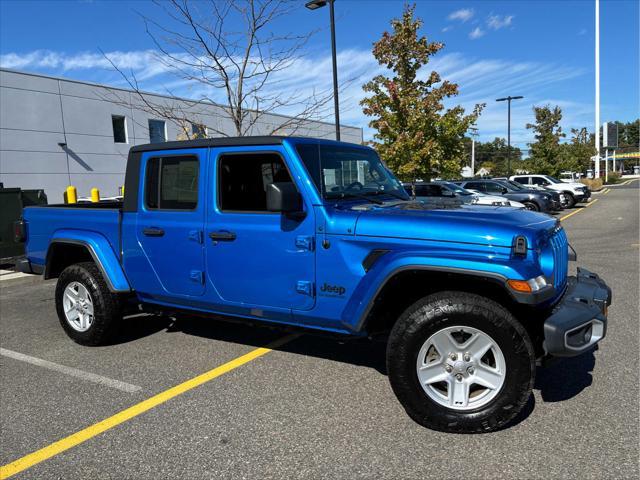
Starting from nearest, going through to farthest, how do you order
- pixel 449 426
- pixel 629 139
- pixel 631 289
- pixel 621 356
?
pixel 449 426 < pixel 621 356 < pixel 631 289 < pixel 629 139

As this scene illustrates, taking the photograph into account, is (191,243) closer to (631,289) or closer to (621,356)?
(621,356)

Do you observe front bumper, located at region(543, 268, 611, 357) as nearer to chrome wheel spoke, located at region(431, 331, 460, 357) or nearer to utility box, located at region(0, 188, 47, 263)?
chrome wheel spoke, located at region(431, 331, 460, 357)

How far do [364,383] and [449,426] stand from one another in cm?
91

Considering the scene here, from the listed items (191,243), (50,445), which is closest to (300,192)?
(191,243)

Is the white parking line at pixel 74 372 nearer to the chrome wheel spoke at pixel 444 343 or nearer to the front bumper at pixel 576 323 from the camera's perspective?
the chrome wheel spoke at pixel 444 343

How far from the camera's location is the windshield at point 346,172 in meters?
3.69

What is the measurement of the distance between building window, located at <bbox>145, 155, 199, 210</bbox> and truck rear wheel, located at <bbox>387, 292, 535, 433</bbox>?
81.0 inches

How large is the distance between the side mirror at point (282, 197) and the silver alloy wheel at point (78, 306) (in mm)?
2447

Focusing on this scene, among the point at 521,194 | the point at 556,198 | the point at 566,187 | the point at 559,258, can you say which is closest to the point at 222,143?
the point at 559,258

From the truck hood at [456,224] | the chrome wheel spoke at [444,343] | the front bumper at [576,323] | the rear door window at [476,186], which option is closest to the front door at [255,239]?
the truck hood at [456,224]

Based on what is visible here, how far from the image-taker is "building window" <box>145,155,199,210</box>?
4.11 meters

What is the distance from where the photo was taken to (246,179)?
12.8 feet

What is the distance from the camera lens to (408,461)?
9.08 ft

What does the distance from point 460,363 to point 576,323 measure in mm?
705
